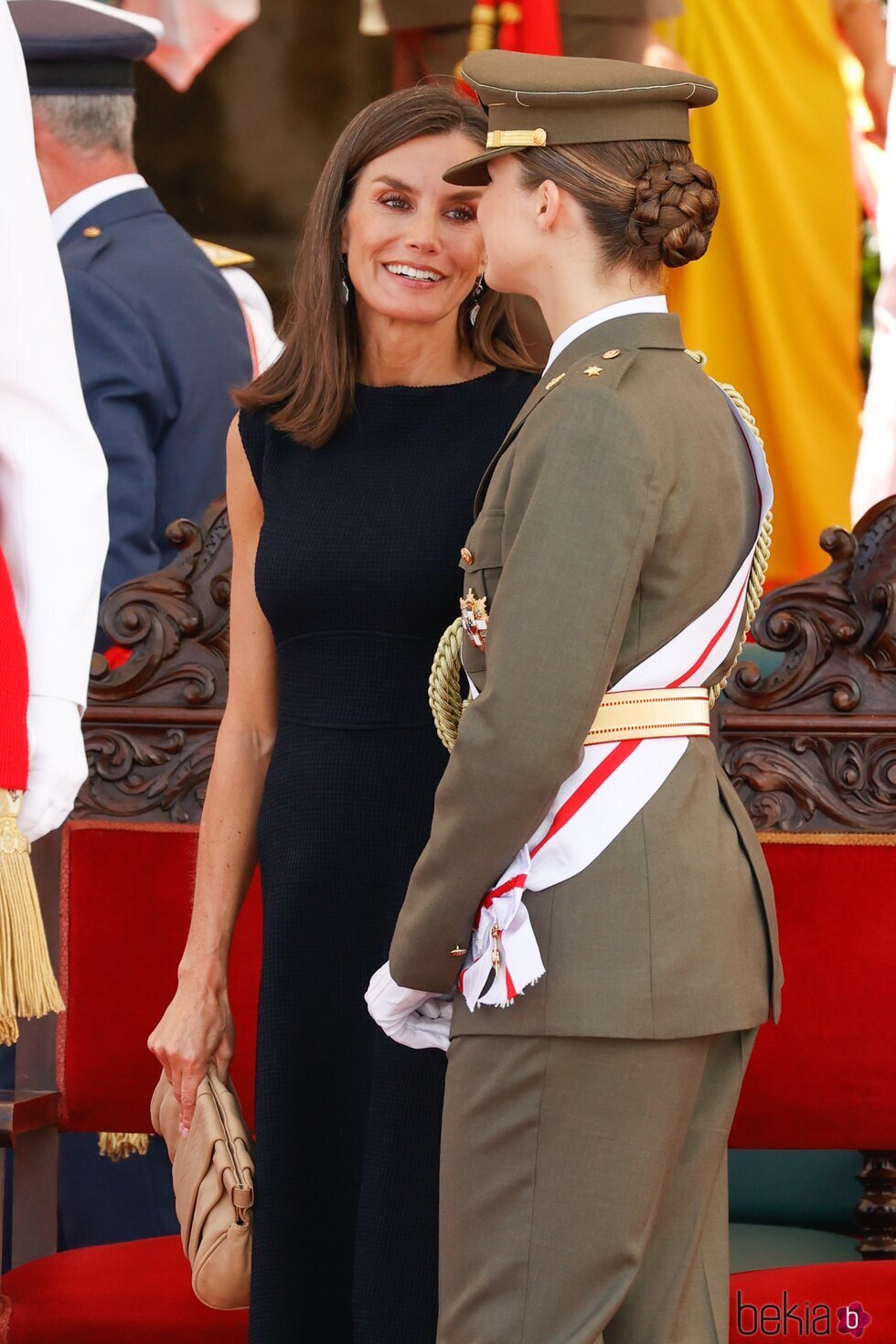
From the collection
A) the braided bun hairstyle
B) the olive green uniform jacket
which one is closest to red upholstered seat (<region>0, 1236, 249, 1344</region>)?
the olive green uniform jacket

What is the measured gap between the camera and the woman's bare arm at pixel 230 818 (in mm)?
1682

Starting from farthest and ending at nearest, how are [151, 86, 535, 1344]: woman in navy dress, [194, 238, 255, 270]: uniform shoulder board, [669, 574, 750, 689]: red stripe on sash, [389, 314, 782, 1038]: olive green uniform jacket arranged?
[194, 238, 255, 270]: uniform shoulder board → [151, 86, 535, 1344]: woman in navy dress → [669, 574, 750, 689]: red stripe on sash → [389, 314, 782, 1038]: olive green uniform jacket

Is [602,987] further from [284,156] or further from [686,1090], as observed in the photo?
[284,156]

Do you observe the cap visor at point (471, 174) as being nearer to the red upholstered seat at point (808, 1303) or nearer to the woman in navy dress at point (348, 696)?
the woman in navy dress at point (348, 696)

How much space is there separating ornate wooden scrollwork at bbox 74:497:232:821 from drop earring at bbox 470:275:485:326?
644 millimetres

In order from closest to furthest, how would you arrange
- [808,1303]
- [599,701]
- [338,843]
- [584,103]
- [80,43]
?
1. [599,701]
2. [584,103]
3. [338,843]
4. [808,1303]
5. [80,43]

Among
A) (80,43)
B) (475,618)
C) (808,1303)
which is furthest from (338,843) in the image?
(80,43)

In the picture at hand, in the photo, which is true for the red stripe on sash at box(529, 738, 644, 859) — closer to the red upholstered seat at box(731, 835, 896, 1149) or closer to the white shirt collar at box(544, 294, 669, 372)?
the white shirt collar at box(544, 294, 669, 372)

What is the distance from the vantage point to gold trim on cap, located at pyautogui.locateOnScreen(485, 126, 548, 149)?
4.36ft

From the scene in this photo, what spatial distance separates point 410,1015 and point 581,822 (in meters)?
0.26

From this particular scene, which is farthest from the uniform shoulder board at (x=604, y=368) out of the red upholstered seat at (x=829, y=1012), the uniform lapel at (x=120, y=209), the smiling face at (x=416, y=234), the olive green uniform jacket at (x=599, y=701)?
the uniform lapel at (x=120, y=209)

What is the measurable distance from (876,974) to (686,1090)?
3.13 feet

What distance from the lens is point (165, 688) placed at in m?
2.28

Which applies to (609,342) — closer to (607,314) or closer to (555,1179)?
(607,314)
